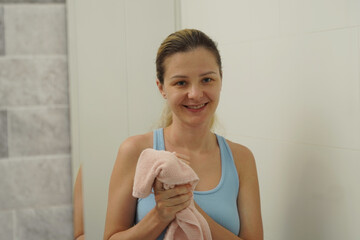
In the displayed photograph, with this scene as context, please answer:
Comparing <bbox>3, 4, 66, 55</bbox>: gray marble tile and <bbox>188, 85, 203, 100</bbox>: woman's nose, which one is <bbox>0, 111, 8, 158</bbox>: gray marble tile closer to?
<bbox>3, 4, 66, 55</bbox>: gray marble tile

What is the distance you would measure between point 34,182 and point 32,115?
171mm

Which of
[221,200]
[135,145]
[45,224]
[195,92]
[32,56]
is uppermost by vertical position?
[32,56]

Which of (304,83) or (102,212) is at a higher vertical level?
(304,83)

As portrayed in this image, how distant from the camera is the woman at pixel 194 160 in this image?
0.69m

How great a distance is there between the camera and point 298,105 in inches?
30.5

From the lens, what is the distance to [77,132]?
88 centimetres

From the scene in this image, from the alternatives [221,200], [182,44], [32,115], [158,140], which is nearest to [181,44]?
[182,44]

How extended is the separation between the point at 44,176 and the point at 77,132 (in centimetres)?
15

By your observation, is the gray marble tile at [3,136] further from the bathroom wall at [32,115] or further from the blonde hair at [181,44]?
the blonde hair at [181,44]

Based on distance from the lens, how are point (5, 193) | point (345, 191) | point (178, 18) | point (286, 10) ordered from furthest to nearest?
point (178, 18) → point (5, 193) → point (286, 10) → point (345, 191)

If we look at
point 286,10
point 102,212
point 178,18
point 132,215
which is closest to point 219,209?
point 132,215

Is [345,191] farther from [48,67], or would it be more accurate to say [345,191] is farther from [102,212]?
[48,67]

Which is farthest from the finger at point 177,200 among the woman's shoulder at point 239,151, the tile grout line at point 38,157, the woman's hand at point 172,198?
the tile grout line at point 38,157

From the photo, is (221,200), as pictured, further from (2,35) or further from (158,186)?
(2,35)
